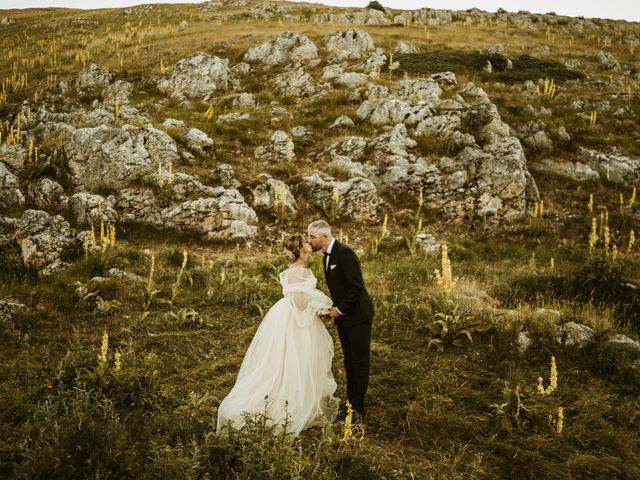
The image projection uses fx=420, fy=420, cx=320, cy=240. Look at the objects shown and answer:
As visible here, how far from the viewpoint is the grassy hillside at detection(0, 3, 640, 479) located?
4.45 m

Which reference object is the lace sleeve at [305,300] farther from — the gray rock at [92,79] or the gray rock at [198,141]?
the gray rock at [92,79]

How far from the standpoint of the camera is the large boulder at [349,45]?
83.9 feet

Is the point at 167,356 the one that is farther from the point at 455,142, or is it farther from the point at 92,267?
the point at 455,142

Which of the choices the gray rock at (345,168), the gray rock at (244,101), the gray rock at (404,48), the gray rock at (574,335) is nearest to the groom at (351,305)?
the gray rock at (574,335)

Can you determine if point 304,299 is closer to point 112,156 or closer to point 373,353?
point 373,353

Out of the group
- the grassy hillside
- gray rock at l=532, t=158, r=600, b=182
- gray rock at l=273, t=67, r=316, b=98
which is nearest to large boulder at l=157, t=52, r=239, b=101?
gray rock at l=273, t=67, r=316, b=98

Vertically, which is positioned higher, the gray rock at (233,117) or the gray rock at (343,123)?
the gray rock at (233,117)

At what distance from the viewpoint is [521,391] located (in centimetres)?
629

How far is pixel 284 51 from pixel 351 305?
24128 millimetres

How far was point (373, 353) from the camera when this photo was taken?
25.3ft

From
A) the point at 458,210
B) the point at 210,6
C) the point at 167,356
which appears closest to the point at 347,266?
the point at 167,356

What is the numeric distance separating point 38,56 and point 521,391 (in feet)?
122

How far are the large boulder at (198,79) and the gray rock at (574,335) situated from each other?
1998 centimetres

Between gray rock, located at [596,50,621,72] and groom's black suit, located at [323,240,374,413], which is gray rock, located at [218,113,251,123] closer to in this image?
groom's black suit, located at [323,240,374,413]
